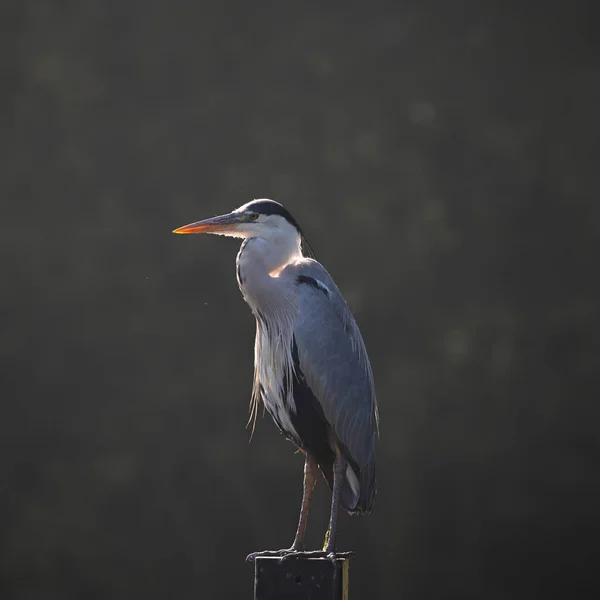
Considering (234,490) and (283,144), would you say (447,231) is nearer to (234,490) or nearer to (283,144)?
(283,144)

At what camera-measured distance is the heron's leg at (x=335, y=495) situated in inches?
88.7

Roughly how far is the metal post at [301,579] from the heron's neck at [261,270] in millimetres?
677

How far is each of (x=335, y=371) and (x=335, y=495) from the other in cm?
28

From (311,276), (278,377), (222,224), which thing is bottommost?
(278,377)

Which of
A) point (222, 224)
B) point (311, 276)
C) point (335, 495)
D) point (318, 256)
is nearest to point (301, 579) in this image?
point (335, 495)

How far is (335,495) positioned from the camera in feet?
7.66

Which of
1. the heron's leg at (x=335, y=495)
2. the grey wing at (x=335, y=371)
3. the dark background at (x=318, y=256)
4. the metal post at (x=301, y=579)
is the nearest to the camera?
the metal post at (x=301, y=579)

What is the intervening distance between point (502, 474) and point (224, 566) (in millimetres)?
1123

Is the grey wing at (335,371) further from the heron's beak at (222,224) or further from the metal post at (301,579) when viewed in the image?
the metal post at (301,579)

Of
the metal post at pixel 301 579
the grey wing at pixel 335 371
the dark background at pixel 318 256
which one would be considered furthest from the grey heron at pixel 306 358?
the dark background at pixel 318 256

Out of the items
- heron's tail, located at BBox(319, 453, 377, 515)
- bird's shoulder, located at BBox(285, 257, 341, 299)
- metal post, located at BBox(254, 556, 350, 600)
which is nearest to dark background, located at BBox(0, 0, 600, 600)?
heron's tail, located at BBox(319, 453, 377, 515)

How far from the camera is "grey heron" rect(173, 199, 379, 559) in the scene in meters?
2.40

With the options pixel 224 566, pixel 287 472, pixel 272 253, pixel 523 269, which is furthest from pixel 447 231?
pixel 272 253

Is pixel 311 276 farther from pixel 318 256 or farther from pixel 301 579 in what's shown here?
pixel 318 256
